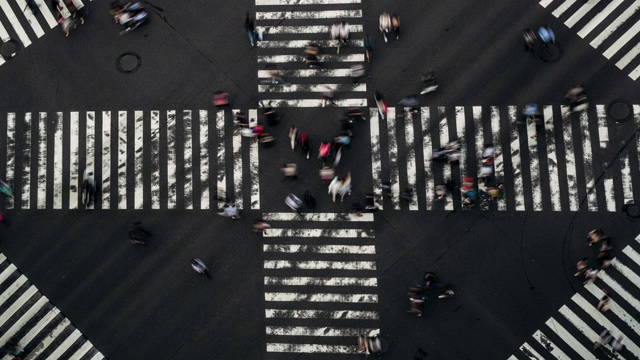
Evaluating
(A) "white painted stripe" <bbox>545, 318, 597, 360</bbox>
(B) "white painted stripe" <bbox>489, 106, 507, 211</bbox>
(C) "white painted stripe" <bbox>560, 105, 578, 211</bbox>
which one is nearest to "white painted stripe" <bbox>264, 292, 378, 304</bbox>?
(B) "white painted stripe" <bbox>489, 106, 507, 211</bbox>

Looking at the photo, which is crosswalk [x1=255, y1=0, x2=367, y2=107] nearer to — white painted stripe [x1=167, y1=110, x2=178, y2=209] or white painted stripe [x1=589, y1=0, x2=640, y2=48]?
white painted stripe [x1=167, y1=110, x2=178, y2=209]

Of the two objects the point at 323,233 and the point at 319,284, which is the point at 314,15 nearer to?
the point at 323,233

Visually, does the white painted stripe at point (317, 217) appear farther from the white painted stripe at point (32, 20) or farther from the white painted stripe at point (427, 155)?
the white painted stripe at point (32, 20)

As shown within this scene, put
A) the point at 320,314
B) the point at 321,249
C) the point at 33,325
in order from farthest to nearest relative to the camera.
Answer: the point at 33,325 → the point at 321,249 → the point at 320,314

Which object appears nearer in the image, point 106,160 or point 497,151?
point 497,151

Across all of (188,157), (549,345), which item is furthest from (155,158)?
(549,345)
